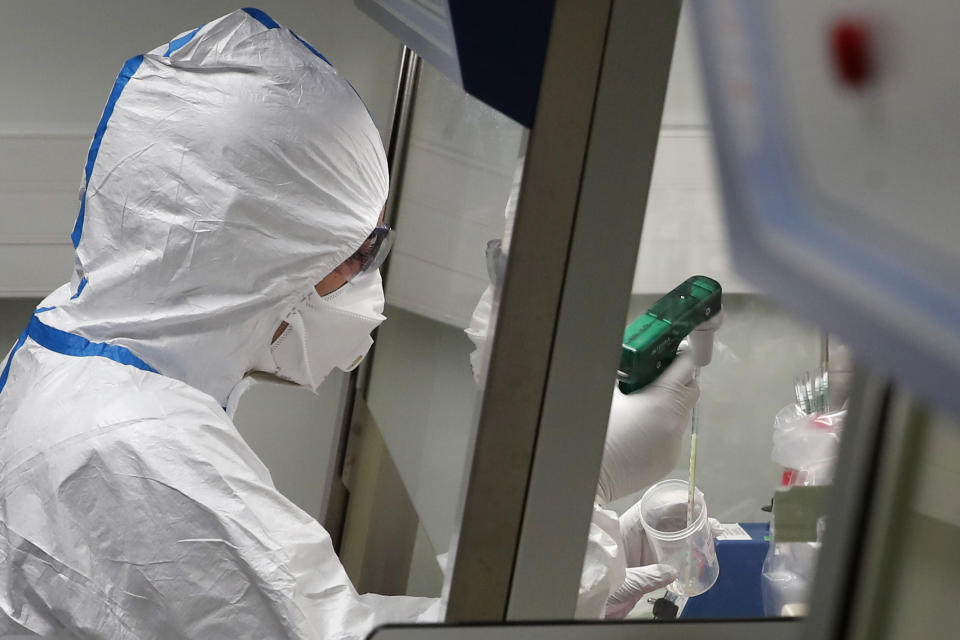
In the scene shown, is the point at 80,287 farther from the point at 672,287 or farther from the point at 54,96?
the point at 54,96

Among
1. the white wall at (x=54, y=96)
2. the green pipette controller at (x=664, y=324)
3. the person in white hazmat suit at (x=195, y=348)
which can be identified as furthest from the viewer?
the white wall at (x=54, y=96)

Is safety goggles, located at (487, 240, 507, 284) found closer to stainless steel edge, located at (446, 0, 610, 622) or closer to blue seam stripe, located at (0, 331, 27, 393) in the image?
stainless steel edge, located at (446, 0, 610, 622)

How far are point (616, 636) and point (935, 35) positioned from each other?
393mm

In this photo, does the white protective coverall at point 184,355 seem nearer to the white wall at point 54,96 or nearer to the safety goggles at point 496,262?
the safety goggles at point 496,262

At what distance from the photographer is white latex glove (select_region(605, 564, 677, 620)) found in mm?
1112

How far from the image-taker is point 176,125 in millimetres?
1357

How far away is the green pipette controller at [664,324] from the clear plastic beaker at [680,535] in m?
0.19

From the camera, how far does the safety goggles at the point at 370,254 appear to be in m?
1.54

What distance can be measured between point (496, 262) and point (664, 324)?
0.18 meters

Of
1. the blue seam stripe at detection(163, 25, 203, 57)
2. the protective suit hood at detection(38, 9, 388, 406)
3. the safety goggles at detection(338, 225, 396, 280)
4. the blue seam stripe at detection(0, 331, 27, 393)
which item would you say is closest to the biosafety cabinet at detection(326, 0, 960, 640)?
the safety goggles at detection(338, 225, 396, 280)

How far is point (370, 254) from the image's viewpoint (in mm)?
1559

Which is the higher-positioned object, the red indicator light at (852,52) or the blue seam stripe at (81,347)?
the red indicator light at (852,52)

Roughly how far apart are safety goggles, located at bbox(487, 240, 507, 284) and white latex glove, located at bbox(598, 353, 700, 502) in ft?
0.65

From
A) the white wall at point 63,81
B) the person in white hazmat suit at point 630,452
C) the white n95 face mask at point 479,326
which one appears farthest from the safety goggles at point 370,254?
the white wall at point 63,81
